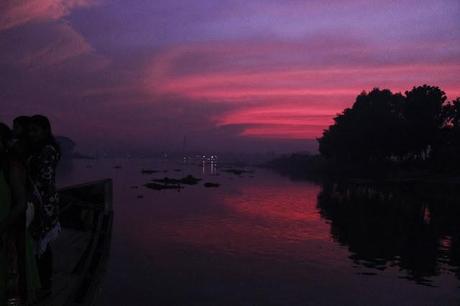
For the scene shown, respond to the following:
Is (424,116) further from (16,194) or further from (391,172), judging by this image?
(16,194)

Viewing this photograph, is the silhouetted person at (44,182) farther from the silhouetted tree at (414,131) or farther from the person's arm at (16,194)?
the silhouetted tree at (414,131)

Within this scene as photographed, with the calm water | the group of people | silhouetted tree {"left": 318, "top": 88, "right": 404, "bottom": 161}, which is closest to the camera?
the group of people

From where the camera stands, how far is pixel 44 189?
257 inches

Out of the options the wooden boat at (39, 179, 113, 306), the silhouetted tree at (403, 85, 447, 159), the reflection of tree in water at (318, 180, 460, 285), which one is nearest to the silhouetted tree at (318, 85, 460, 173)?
the silhouetted tree at (403, 85, 447, 159)

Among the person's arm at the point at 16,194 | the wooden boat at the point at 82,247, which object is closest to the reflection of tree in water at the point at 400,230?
the wooden boat at the point at 82,247

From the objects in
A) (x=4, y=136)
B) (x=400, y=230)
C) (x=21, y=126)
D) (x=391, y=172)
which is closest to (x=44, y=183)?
(x=21, y=126)

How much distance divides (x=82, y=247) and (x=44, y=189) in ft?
15.3

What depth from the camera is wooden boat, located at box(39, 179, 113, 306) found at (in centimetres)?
721

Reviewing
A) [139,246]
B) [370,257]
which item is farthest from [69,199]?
[370,257]

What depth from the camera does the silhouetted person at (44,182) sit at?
6.34m

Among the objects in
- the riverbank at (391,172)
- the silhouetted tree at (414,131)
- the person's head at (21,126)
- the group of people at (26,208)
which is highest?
the silhouetted tree at (414,131)

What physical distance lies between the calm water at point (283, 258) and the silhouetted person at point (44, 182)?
8.42 m

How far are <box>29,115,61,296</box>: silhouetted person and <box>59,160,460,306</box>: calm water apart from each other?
8417mm

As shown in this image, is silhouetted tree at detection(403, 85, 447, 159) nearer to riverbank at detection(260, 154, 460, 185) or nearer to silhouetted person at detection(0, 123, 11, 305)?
riverbank at detection(260, 154, 460, 185)
